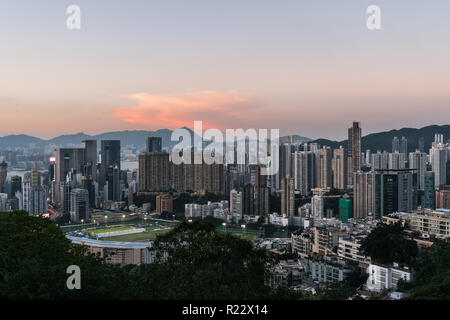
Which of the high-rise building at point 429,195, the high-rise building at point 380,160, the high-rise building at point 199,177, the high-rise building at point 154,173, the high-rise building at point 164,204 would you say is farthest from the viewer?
the high-rise building at point 380,160

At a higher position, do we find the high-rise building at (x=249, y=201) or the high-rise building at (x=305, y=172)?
the high-rise building at (x=305, y=172)

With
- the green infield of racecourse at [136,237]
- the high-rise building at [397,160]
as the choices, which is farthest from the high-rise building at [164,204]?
the high-rise building at [397,160]

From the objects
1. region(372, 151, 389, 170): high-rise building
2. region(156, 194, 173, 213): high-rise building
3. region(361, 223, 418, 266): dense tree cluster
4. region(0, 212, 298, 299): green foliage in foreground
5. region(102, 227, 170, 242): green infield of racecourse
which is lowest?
region(102, 227, 170, 242): green infield of racecourse

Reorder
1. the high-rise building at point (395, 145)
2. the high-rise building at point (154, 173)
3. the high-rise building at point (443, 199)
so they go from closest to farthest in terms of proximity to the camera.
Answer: the high-rise building at point (443, 199)
the high-rise building at point (154, 173)
the high-rise building at point (395, 145)

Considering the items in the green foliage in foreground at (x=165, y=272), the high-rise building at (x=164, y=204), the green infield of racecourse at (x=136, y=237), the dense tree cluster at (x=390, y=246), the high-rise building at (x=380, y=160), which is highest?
the high-rise building at (x=380, y=160)

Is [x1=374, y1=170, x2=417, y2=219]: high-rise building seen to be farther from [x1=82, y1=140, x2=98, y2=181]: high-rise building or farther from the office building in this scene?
[x1=82, y1=140, x2=98, y2=181]: high-rise building

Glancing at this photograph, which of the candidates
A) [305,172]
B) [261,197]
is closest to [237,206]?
[261,197]

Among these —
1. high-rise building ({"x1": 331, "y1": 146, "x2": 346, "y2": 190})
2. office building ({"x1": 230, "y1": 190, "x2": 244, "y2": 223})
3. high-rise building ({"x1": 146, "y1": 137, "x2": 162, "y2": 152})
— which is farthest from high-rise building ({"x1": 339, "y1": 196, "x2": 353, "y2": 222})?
high-rise building ({"x1": 146, "y1": 137, "x2": 162, "y2": 152})

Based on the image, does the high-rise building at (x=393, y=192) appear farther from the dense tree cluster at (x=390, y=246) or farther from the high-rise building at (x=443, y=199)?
the dense tree cluster at (x=390, y=246)
